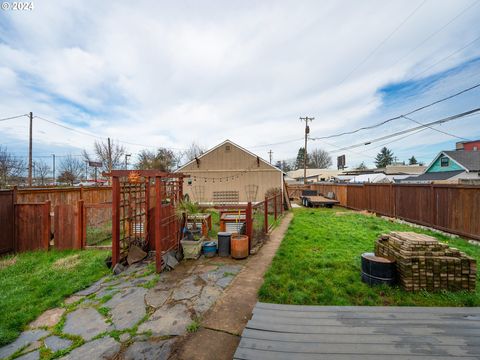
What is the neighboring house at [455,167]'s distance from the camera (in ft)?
62.6

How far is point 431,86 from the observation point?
9.71m

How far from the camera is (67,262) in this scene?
5352 millimetres

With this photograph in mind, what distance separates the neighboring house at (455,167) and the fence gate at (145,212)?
21427 mm

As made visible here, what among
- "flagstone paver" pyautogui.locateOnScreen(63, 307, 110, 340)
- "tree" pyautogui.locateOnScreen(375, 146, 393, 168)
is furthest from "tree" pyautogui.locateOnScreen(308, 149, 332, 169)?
"flagstone paver" pyautogui.locateOnScreen(63, 307, 110, 340)

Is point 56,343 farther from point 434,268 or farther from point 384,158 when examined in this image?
point 384,158

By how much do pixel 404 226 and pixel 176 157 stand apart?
35.8 meters

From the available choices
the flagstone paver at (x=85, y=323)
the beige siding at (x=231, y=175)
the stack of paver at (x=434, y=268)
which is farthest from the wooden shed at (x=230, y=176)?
the flagstone paver at (x=85, y=323)

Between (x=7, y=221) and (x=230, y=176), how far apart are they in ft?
37.2

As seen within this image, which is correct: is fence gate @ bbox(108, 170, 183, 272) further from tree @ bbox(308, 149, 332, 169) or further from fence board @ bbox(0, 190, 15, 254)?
tree @ bbox(308, 149, 332, 169)

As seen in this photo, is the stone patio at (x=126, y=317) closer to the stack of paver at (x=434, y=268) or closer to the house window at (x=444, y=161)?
the stack of paver at (x=434, y=268)

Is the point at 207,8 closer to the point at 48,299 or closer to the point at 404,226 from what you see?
the point at 48,299

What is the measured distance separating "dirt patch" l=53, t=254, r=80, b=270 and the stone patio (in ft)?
4.91

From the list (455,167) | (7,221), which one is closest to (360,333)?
(7,221)

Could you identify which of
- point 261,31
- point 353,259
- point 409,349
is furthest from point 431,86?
A: point 409,349
